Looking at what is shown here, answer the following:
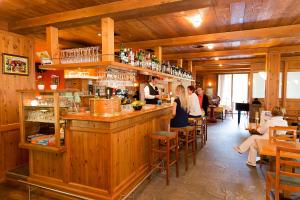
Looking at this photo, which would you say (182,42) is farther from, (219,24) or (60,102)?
(60,102)

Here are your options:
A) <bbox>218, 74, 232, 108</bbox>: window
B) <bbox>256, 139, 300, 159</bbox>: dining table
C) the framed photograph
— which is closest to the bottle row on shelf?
the framed photograph

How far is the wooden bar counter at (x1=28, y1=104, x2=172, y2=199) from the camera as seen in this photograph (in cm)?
273

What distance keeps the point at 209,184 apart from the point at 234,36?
3161mm

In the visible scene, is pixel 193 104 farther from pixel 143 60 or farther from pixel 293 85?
pixel 293 85

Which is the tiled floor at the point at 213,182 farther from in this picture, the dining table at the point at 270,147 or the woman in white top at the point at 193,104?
the woman in white top at the point at 193,104

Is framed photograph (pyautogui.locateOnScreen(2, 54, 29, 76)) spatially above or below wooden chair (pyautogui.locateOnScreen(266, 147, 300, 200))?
above

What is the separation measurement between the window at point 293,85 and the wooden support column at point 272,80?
7.88ft

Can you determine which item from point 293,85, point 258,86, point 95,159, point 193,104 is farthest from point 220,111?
point 95,159

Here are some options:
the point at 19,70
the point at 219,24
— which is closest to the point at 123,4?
the point at 219,24

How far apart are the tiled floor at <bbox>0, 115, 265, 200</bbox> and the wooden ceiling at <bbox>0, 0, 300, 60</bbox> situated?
2710 mm

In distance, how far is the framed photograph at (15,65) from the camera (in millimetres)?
3643

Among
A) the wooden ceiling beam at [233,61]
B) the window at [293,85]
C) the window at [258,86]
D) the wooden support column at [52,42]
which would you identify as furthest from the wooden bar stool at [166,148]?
the window at [293,85]

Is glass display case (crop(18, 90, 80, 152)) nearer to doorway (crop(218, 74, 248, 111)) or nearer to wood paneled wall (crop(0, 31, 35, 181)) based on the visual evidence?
wood paneled wall (crop(0, 31, 35, 181))

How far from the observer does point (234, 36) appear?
14.5 feet
